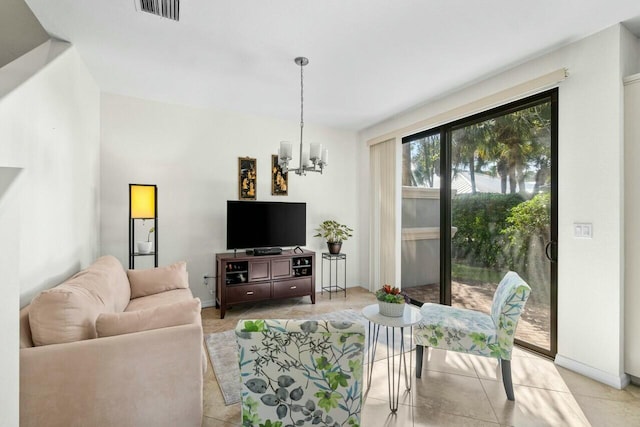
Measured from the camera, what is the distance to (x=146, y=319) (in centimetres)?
163

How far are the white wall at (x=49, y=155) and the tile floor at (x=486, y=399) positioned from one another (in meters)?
1.46

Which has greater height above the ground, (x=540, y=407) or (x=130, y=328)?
(x=130, y=328)

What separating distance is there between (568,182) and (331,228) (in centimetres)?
283

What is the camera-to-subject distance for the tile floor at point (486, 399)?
1.81 meters

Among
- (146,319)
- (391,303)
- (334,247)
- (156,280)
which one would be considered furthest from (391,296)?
(334,247)

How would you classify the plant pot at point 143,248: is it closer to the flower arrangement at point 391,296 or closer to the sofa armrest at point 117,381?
the sofa armrest at point 117,381

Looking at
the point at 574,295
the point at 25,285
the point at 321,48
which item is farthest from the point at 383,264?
the point at 25,285

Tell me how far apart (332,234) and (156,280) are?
246 cm

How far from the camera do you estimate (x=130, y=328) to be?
158 cm

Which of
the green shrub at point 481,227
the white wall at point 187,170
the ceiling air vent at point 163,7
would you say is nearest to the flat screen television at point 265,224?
the white wall at point 187,170

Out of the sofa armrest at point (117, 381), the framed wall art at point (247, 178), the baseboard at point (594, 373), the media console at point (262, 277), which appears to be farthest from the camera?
the framed wall art at point (247, 178)

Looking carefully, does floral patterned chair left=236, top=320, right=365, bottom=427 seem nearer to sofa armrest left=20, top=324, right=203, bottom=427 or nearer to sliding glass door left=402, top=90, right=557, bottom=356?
sofa armrest left=20, top=324, right=203, bottom=427

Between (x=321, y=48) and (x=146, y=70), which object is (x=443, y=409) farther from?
(x=146, y=70)

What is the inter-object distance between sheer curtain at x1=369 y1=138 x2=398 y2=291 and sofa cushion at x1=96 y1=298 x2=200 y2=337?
310 cm
